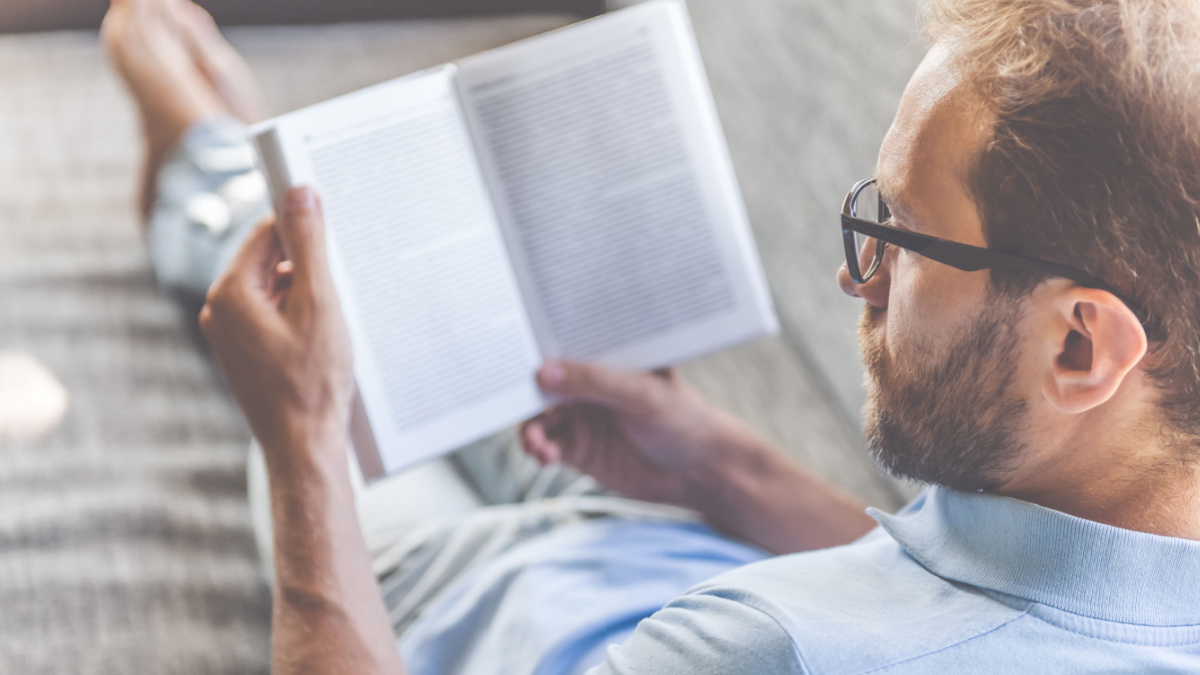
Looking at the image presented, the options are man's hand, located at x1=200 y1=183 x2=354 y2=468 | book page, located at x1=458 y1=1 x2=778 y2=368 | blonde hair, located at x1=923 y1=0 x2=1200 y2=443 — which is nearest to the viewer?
blonde hair, located at x1=923 y1=0 x2=1200 y2=443

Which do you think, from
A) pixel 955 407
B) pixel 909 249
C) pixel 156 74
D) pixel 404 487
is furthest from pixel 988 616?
pixel 156 74

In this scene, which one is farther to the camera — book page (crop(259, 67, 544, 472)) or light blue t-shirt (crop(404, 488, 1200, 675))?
book page (crop(259, 67, 544, 472))

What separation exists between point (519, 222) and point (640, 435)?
285 mm

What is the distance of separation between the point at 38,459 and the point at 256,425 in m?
0.33

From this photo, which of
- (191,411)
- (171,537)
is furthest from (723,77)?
(171,537)

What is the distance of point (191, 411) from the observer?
44.0 inches

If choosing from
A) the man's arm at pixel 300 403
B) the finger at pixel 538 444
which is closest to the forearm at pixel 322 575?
the man's arm at pixel 300 403

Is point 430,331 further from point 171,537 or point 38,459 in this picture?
point 38,459

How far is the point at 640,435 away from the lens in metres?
1.08

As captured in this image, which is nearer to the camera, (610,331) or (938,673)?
(938,673)

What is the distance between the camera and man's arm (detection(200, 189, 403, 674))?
2.65ft

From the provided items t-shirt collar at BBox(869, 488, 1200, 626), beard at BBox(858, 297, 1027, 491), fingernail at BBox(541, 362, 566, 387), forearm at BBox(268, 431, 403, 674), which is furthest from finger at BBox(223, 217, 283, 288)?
t-shirt collar at BBox(869, 488, 1200, 626)

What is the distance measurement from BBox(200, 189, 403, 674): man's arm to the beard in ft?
1.48

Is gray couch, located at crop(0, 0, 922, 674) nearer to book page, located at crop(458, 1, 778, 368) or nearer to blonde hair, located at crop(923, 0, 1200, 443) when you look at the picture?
book page, located at crop(458, 1, 778, 368)
